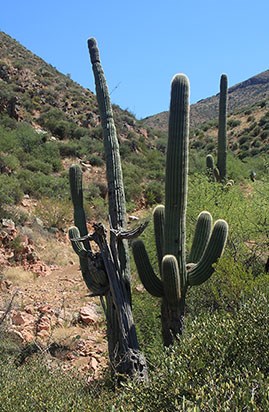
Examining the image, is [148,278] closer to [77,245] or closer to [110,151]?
[77,245]

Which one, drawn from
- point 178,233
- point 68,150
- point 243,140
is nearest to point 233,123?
point 243,140

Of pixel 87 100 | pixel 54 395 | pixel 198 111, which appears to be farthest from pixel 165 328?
A: pixel 198 111

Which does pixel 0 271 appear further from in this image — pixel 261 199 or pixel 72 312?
pixel 261 199

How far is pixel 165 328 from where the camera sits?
7.20 meters

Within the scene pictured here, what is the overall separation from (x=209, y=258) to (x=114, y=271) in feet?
4.80

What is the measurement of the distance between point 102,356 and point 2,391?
4166 millimetres

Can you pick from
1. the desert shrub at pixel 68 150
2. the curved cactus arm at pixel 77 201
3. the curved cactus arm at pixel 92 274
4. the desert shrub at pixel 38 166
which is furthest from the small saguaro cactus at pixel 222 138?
the desert shrub at pixel 68 150

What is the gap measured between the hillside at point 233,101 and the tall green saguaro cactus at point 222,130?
43.5 meters

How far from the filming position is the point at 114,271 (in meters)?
7.23

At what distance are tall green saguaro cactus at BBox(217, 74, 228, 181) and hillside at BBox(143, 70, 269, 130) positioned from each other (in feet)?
143

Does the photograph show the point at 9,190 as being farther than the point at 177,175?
Yes

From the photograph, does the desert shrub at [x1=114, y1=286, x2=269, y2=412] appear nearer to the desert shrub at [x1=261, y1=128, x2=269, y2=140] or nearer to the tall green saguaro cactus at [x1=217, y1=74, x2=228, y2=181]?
the tall green saguaro cactus at [x1=217, y1=74, x2=228, y2=181]

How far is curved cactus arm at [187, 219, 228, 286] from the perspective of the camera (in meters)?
7.16

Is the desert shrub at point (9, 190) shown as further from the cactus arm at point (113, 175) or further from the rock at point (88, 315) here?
the cactus arm at point (113, 175)
